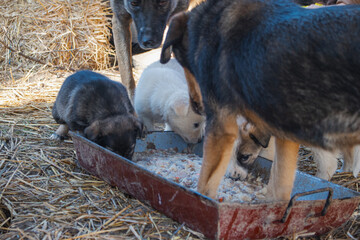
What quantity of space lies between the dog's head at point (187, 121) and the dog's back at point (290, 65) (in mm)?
1756

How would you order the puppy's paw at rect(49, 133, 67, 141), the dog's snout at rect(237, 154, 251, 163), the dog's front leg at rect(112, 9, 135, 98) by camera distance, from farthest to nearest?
1. the dog's front leg at rect(112, 9, 135, 98)
2. the puppy's paw at rect(49, 133, 67, 141)
3. the dog's snout at rect(237, 154, 251, 163)

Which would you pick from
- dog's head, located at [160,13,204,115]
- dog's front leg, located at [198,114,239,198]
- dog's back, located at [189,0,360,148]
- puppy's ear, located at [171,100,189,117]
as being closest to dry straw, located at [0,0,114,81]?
puppy's ear, located at [171,100,189,117]

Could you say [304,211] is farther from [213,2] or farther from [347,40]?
[213,2]

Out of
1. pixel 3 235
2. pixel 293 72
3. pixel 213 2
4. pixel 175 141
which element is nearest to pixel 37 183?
pixel 3 235

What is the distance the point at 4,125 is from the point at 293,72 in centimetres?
400

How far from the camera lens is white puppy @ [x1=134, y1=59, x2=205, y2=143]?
450 cm

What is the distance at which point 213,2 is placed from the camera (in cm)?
289

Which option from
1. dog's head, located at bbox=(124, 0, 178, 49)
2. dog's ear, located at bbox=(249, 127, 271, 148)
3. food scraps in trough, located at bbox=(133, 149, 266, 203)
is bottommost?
food scraps in trough, located at bbox=(133, 149, 266, 203)

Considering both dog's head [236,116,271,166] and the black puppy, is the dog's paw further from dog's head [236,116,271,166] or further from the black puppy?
the black puppy

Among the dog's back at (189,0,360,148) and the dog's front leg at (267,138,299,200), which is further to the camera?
the dog's front leg at (267,138,299,200)

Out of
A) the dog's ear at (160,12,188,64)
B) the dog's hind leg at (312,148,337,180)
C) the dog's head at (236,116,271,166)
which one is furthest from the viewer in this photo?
the dog's hind leg at (312,148,337,180)

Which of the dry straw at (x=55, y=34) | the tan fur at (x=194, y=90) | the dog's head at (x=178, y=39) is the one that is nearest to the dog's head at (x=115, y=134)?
the tan fur at (x=194, y=90)

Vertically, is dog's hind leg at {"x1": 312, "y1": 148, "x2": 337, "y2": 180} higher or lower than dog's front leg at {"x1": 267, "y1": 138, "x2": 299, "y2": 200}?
lower

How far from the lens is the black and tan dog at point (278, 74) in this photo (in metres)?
2.14
